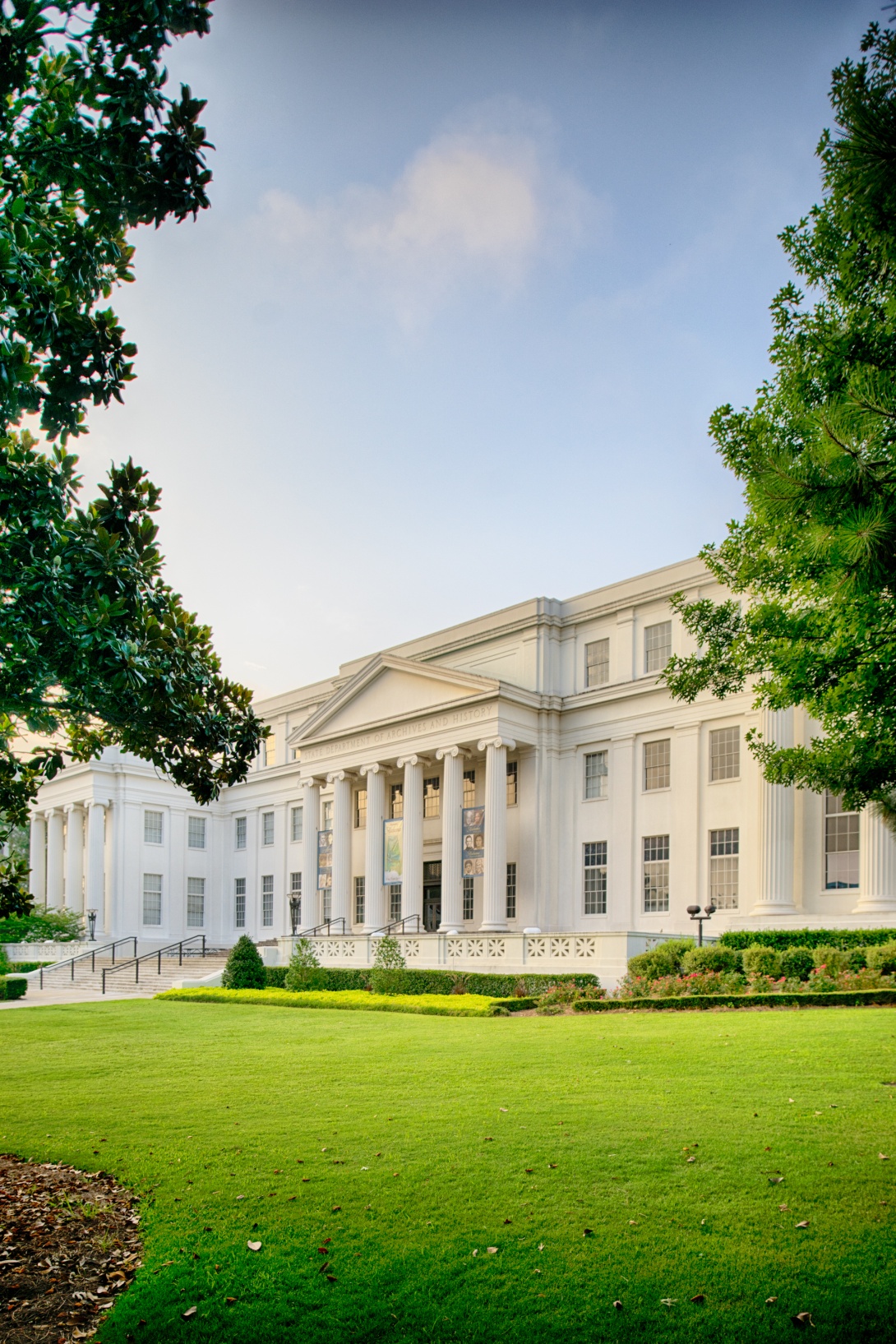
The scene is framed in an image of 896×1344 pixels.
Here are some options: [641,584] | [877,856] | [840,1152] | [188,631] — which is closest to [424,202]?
[188,631]

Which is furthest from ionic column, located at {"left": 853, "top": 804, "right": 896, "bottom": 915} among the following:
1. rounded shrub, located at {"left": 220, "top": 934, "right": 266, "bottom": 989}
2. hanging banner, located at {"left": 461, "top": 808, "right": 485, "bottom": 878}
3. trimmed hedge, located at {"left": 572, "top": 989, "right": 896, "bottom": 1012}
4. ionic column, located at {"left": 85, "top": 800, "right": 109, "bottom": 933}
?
ionic column, located at {"left": 85, "top": 800, "right": 109, "bottom": 933}

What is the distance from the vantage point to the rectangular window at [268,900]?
52781 millimetres

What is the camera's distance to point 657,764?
35.7 m

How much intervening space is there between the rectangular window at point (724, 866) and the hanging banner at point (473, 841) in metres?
8.12

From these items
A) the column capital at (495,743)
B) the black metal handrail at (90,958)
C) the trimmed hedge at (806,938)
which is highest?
the column capital at (495,743)

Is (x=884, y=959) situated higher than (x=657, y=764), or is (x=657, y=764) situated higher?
(x=657, y=764)

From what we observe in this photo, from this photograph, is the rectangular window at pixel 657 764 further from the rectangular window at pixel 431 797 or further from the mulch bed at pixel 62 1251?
the mulch bed at pixel 62 1251

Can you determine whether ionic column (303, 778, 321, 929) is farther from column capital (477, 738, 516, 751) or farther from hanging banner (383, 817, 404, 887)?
column capital (477, 738, 516, 751)

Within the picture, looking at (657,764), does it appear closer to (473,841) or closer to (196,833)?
(473,841)

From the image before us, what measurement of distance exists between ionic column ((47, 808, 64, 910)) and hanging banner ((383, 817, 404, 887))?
25.7m

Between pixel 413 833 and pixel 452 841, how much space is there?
2.38 metres

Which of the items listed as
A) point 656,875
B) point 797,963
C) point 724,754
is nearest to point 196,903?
point 656,875

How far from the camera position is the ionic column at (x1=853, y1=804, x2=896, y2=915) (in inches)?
1073

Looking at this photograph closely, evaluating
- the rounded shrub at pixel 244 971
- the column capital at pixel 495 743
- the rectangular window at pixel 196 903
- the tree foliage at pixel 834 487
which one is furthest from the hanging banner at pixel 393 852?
the tree foliage at pixel 834 487
